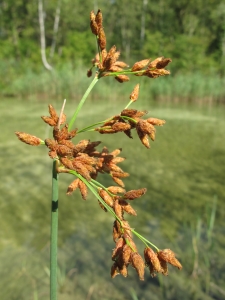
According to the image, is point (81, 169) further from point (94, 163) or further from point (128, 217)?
point (128, 217)

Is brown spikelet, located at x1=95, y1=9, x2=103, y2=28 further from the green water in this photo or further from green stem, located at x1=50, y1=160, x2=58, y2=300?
the green water

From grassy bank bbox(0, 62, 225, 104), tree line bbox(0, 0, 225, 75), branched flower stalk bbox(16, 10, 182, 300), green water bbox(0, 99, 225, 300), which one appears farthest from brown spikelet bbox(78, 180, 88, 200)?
tree line bbox(0, 0, 225, 75)

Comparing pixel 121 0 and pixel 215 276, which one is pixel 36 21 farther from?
pixel 215 276

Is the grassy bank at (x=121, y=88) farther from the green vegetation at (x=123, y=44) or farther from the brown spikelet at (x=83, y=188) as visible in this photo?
the brown spikelet at (x=83, y=188)

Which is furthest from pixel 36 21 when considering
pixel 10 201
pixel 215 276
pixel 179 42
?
pixel 215 276

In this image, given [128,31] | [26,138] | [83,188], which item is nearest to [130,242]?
[83,188]
